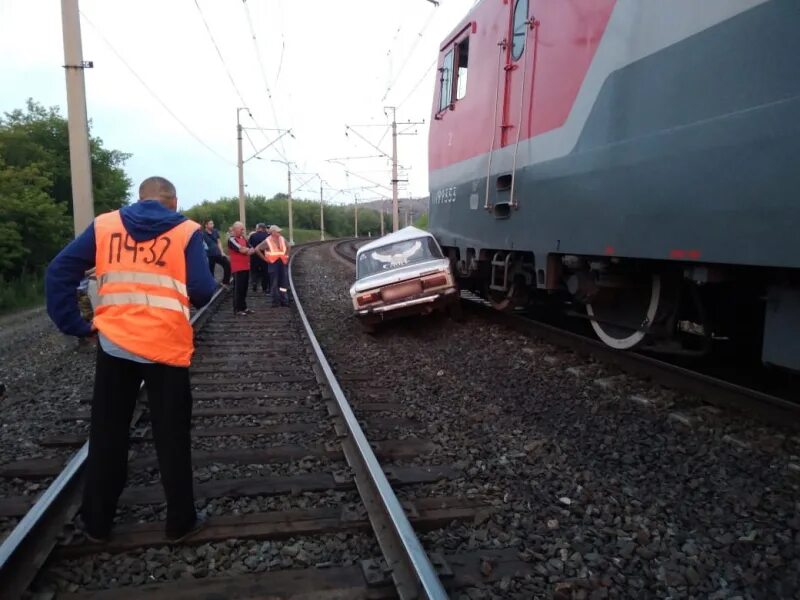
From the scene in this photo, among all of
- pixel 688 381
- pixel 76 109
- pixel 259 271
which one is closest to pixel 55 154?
pixel 259 271

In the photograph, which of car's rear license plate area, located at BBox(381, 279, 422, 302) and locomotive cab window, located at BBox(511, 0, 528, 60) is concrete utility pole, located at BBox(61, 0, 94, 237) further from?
locomotive cab window, located at BBox(511, 0, 528, 60)

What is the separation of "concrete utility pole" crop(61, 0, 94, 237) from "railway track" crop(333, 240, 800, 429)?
20.5ft

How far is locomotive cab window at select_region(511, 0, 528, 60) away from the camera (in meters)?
7.14

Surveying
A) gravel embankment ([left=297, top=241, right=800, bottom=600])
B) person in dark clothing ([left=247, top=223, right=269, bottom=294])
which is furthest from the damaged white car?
person in dark clothing ([left=247, top=223, right=269, bottom=294])

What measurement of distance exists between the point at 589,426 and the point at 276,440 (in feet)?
7.76

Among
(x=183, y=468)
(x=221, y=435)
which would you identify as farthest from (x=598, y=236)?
(x=183, y=468)

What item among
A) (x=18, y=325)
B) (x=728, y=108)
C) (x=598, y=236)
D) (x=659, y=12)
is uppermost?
(x=659, y=12)

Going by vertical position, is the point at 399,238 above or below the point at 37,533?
above

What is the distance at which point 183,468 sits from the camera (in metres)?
3.29

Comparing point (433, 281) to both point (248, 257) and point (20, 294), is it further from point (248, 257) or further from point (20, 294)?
point (20, 294)

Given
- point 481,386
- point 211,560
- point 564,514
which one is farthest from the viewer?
point 481,386

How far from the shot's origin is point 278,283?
12336 mm

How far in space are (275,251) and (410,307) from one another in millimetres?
3566

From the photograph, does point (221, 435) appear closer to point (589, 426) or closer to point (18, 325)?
point (589, 426)
